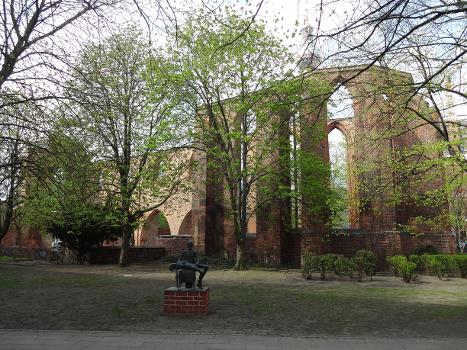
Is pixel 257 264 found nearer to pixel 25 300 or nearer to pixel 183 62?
pixel 183 62

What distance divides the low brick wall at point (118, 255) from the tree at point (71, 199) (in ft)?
1.89

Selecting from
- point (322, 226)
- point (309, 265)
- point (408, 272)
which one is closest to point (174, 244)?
point (322, 226)

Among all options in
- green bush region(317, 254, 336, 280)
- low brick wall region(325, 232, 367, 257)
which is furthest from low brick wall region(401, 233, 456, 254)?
green bush region(317, 254, 336, 280)

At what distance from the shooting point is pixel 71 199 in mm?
13062

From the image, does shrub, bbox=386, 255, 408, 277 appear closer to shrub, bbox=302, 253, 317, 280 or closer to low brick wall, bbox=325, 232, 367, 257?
shrub, bbox=302, 253, 317, 280

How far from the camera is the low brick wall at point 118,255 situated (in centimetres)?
2634

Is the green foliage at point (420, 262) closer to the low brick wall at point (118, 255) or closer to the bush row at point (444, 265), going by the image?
the bush row at point (444, 265)

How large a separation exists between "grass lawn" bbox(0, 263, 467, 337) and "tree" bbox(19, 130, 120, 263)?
9.12 ft

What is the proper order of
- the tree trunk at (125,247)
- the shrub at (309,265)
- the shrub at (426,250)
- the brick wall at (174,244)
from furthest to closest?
the brick wall at (174,244) < the tree trunk at (125,247) < the shrub at (426,250) < the shrub at (309,265)

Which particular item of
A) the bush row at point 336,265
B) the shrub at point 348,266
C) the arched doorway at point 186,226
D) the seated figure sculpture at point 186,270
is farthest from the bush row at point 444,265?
the arched doorway at point 186,226

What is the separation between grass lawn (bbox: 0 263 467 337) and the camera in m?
7.77

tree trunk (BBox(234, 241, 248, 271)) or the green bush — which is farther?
tree trunk (BBox(234, 241, 248, 271))

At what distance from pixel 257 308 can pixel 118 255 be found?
19.1m

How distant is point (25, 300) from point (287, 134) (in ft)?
44.9
